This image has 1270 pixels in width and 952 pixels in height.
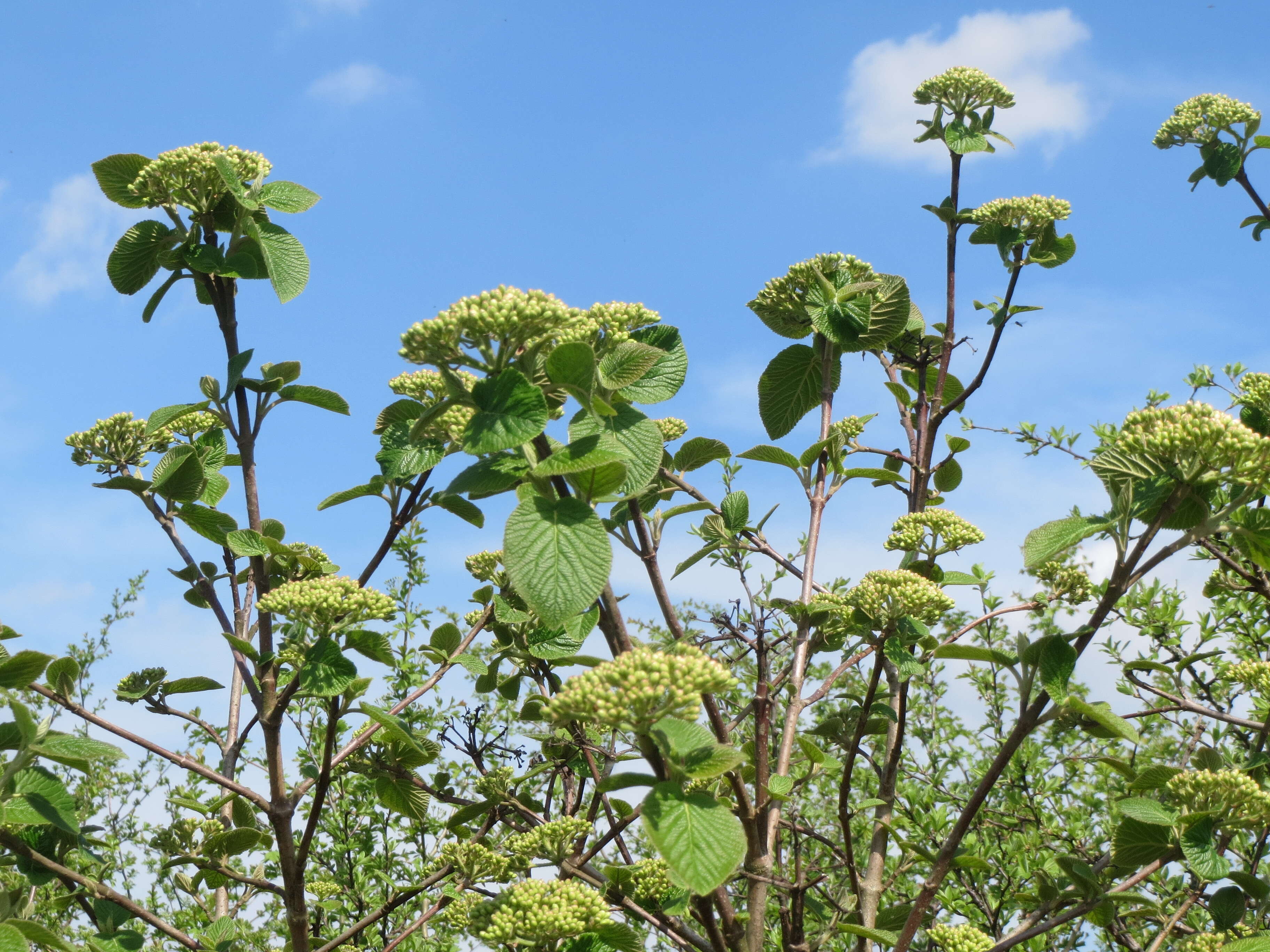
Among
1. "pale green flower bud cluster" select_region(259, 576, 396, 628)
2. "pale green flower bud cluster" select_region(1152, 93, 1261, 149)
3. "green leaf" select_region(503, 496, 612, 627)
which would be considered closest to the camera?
"green leaf" select_region(503, 496, 612, 627)

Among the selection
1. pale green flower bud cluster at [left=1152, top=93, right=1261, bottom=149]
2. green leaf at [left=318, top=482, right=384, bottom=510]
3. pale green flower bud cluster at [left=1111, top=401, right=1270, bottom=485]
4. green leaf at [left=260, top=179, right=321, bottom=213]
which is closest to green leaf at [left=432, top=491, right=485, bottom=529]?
green leaf at [left=318, top=482, right=384, bottom=510]

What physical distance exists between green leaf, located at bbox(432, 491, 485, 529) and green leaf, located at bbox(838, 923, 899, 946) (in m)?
1.50

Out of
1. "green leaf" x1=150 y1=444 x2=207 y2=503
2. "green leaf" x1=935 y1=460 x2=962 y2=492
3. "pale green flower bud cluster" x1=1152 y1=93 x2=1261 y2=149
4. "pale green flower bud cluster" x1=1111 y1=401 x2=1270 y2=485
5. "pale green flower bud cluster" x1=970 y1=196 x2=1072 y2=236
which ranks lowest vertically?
"green leaf" x1=150 y1=444 x2=207 y2=503

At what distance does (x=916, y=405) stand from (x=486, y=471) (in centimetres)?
262

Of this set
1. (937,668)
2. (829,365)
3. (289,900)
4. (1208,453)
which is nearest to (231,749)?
(289,900)

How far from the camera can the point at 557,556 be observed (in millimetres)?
1527

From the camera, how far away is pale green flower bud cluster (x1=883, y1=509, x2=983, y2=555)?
3031 mm

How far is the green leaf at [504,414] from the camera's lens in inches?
59.1

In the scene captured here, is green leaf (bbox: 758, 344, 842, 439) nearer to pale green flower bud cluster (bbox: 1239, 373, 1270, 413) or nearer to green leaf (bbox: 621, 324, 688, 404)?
green leaf (bbox: 621, 324, 688, 404)

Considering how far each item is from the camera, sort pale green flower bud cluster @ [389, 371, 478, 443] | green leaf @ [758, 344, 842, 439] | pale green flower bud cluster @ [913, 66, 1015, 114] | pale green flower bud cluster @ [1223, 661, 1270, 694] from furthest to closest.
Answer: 1. pale green flower bud cluster @ [913, 66, 1015, 114]
2. pale green flower bud cluster @ [1223, 661, 1270, 694]
3. green leaf @ [758, 344, 842, 439]
4. pale green flower bud cluster @ [389, 371, 478, 443]

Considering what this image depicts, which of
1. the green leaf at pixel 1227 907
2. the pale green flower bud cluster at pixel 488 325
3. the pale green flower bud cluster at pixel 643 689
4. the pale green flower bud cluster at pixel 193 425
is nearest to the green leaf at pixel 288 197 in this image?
the pale green flower bud cluster at pixel 193 425

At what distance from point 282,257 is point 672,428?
51.7 inches

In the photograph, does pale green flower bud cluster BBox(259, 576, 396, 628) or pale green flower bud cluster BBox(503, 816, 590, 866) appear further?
pale green flower bud cluster BBox(503, 816, 590, 866)

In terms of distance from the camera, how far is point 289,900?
233 cm
